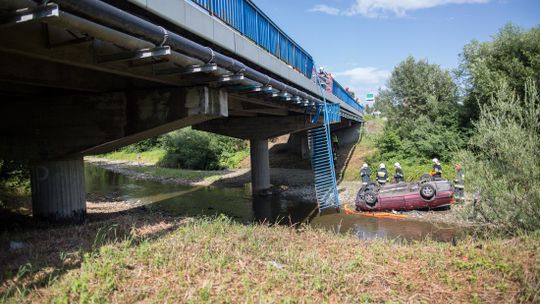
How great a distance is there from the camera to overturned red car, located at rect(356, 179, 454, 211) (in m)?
14.3

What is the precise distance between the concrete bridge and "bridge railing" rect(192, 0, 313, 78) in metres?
→ 0.04

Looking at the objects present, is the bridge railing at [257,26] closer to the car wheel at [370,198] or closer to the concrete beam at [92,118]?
the concrete beam at [92,118]

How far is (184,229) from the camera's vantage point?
22.4ft

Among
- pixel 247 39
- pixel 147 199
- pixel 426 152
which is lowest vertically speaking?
pixel 147 199

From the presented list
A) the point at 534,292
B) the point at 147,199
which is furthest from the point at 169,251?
the point at 147,199

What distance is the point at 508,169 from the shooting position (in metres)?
7.27

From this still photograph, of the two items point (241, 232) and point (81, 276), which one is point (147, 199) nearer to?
point (241, 232)

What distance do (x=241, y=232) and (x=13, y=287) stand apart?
3.51 m

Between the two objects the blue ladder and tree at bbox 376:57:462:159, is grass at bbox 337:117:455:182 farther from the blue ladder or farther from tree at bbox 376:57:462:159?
the blue ladder

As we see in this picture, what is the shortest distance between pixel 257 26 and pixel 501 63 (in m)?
17.5

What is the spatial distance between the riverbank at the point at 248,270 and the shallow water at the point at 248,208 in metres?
3.57

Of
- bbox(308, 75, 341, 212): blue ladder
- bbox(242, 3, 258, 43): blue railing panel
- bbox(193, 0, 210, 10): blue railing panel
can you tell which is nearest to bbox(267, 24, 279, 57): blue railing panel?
bbox(242, 3, 258, 43): blue railing panel

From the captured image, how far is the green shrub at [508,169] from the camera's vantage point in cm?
687

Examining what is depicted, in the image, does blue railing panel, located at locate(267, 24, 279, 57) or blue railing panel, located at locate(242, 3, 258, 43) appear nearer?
blue railing panel, located at locate(242, 3, 258, 43)
